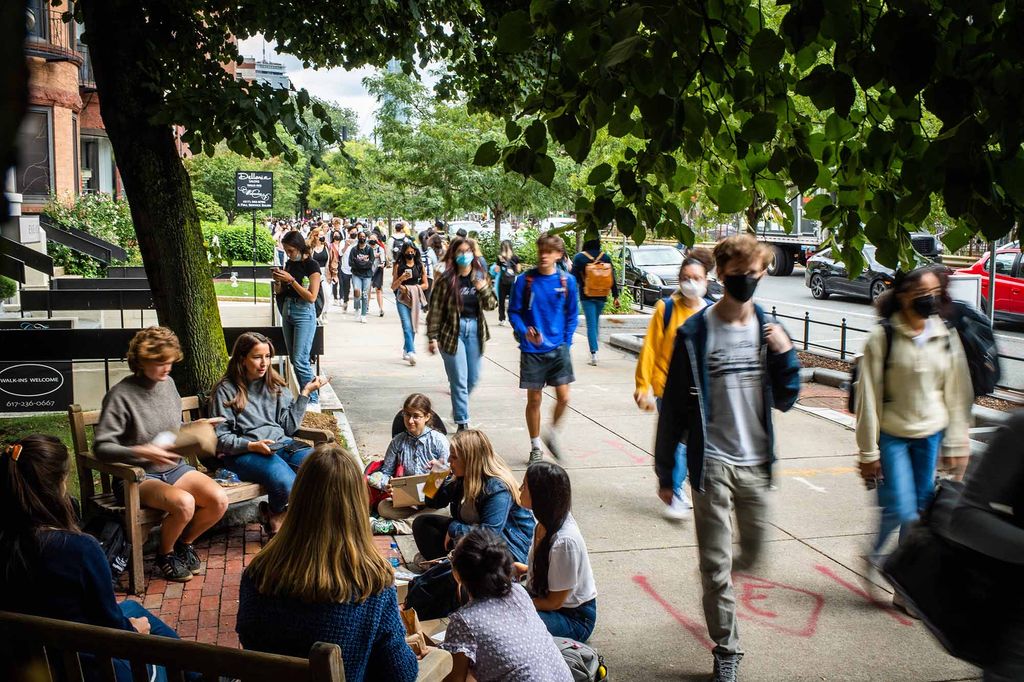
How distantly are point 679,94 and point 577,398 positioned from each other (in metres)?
8.02

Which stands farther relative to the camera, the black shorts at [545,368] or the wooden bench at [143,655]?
the black shorts at [545,368]

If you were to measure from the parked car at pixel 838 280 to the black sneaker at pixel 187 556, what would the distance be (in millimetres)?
22145

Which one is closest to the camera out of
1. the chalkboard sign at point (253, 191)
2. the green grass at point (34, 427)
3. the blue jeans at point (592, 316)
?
the green grass at point (34, 427)

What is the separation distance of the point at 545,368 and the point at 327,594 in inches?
202

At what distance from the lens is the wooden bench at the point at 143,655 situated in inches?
100

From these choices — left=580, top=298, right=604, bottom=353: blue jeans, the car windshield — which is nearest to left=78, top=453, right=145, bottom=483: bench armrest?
left=580, top=298, right=604, bottom=353: blue jeans

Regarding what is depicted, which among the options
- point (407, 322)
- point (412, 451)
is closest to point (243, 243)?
point (407, 322)

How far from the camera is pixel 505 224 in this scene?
38.4 m

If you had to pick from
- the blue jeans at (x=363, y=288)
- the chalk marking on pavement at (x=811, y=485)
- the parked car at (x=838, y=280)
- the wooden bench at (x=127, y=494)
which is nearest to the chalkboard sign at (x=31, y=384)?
A: the wooden bench at (x=127, y=494)

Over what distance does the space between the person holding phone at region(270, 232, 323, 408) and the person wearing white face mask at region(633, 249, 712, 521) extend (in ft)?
13.6

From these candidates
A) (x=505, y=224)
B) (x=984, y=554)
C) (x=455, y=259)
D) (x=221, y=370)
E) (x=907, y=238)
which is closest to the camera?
(x=984, y=554)

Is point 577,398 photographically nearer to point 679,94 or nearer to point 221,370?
point 221,370

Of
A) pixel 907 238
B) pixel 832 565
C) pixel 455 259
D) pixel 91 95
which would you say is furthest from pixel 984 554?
pixel 91 95

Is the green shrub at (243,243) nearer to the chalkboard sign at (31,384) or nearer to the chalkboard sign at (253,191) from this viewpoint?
the chalkboard sign at (253,191)
